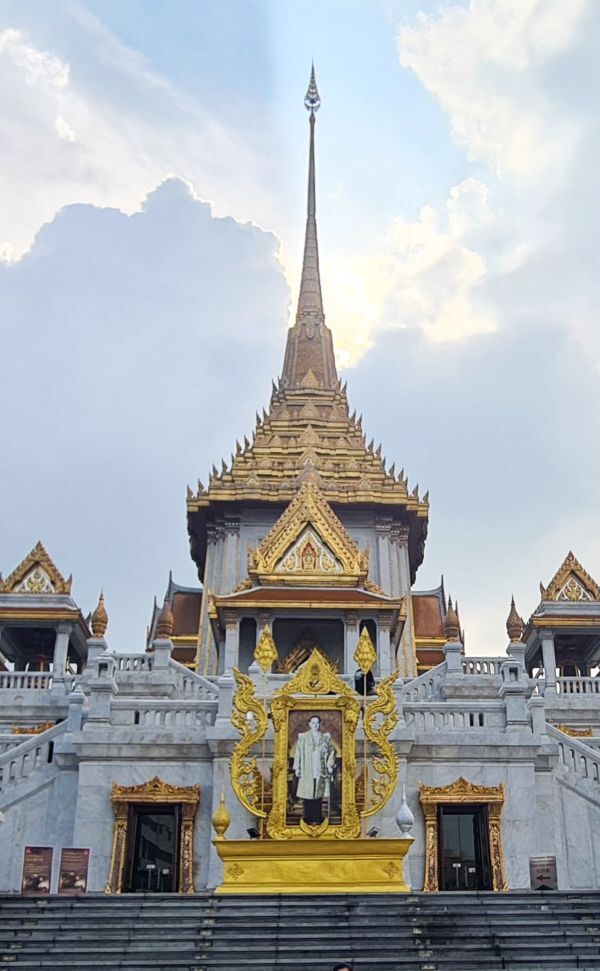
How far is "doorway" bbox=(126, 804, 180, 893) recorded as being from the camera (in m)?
25.0

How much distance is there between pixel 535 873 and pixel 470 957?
15.8 feet

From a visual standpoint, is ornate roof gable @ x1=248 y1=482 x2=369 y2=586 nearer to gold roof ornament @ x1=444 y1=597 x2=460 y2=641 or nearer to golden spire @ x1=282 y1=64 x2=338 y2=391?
gold roof ornament @ x1=444 y1=597 x2=460 y2=641

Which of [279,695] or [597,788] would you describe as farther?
[597,788]

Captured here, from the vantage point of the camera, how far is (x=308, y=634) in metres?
37.2

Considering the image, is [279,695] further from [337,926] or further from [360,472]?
[360,472]

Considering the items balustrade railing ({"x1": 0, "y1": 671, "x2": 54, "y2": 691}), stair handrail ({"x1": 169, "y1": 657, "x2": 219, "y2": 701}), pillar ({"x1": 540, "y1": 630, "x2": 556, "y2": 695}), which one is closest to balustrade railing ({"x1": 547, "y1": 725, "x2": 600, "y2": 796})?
stair handrail ({"x1": 169, "y1": 657, "x2": 219, "y2": 701})

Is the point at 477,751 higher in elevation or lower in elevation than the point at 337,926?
higher

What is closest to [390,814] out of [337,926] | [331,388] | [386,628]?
[337,926]

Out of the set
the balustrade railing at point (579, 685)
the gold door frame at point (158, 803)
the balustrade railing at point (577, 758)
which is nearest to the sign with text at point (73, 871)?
the gold door frame at point (158, 803)

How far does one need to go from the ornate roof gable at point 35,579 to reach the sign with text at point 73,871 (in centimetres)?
1873

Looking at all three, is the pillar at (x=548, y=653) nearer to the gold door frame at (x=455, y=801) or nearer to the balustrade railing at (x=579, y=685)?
the balustrade railing at (x=579, y=685)

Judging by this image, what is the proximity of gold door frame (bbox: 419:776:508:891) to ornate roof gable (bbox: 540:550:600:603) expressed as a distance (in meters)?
15.4

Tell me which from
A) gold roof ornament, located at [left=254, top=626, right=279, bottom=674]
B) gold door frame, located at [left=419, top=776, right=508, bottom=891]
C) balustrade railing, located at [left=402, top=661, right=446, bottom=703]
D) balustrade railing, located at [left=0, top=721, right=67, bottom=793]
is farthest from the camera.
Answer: balustrade railing, located at [left=402, top=661, right=446, bottom=703]

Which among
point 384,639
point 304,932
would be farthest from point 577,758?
point 384,639
